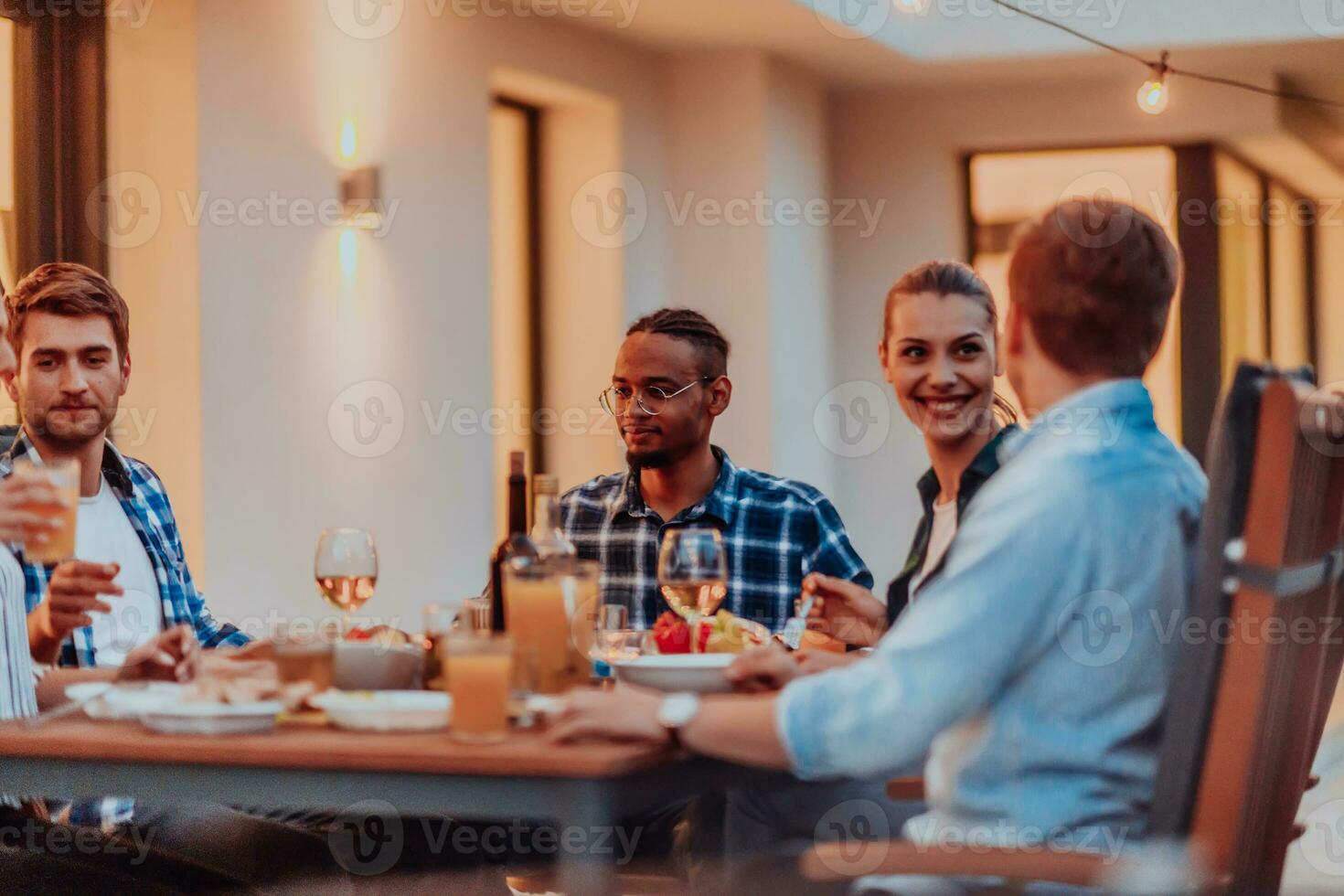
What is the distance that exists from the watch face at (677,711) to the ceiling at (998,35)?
554cm

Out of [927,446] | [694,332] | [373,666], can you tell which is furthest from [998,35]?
[373,666]

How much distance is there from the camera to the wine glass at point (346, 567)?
246 centimetres

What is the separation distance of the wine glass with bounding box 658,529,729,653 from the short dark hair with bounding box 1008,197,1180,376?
0.63m

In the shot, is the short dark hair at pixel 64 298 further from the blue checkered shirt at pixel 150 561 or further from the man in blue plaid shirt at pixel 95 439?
the blue checkered shirt at pixel 150 561

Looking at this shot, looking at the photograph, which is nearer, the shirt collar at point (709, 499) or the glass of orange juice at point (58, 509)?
the glass of orange juice at point (58, 509)

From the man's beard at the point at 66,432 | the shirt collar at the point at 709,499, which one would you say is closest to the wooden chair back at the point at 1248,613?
the shirt collar at the point at 709,499

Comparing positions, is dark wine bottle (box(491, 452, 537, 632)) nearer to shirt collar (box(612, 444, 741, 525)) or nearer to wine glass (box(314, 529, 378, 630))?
wine glass (box(314, 529, 378, 630))

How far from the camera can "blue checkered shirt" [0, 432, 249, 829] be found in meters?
3.13

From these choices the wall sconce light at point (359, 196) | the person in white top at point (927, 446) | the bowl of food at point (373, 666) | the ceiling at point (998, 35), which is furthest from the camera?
the ceiling at point (998, 35)

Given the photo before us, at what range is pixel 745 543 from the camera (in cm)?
353

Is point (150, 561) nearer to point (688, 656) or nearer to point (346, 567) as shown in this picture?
point (346, 567)

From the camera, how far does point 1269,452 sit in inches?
69.0

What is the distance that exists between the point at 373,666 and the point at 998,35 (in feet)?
21.7

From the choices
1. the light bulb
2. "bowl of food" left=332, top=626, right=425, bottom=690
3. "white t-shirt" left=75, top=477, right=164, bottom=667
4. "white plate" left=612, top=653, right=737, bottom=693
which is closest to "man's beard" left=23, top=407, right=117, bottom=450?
"white t-shirt" left=75, top=477, right=164, bottom=667
